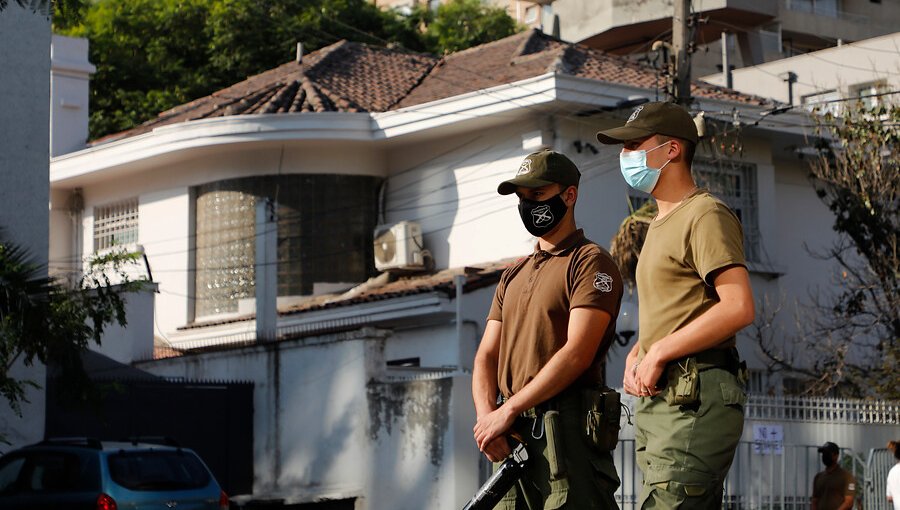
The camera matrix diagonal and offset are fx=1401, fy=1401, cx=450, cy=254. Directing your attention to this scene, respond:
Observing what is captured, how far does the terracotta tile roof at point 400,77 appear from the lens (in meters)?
23.0

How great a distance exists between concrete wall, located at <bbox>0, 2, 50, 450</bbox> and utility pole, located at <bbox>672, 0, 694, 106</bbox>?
766 cm

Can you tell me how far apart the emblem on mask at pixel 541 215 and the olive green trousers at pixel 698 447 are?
115 cm

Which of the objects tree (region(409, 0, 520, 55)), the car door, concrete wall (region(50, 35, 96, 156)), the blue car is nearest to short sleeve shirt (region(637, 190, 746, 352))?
the blue car

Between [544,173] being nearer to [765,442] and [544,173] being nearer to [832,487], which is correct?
[832,487]

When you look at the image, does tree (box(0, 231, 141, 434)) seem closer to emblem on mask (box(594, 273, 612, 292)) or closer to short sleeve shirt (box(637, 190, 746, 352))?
emblem on mask (box(594, 273, 612, 292))

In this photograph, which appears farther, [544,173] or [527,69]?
[527,69]

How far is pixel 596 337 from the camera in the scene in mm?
5391

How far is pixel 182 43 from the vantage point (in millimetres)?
40438

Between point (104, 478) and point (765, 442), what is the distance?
716 centimetres

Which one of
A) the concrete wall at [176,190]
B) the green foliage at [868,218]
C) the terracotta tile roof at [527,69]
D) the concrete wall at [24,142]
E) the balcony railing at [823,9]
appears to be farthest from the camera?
the balcony railing at [823,9]

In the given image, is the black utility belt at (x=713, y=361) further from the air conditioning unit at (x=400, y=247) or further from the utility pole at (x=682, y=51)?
the air conditioning unit at (x=400, y=247)

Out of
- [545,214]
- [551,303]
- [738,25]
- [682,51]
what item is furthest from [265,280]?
[738,25]

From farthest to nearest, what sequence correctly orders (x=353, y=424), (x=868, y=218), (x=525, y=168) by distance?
1. (x=868, y=218)
2. (x=353, y=424)
3. (x=525, y=168)

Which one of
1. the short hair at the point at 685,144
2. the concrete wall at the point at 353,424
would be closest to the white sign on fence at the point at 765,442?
the concrete wall at the point at 353,424
